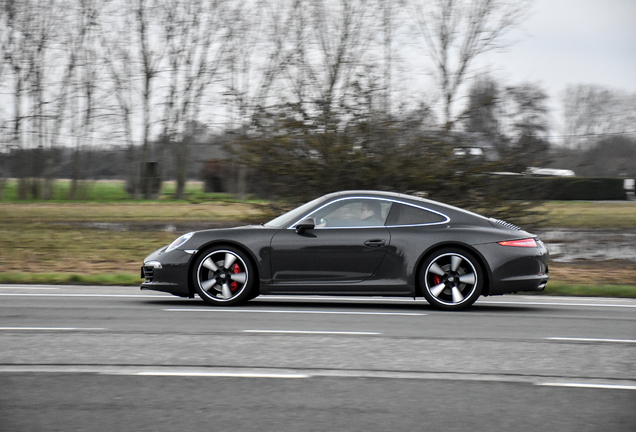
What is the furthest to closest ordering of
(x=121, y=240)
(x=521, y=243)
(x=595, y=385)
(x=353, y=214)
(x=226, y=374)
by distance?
(x=121, y=240)
(x=353, y=214)
(x=521, y=243)
(x=226, y=374)
(x=595, y=385)

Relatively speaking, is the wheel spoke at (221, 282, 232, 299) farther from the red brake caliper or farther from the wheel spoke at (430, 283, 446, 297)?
the wheel spoke at (430, 283, 446, 297)

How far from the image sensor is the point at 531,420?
437 centimetres

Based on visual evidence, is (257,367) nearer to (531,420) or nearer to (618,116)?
(531,420)

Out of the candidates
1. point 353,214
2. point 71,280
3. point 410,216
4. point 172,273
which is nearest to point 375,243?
point 353,214

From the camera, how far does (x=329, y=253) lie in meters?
8.93

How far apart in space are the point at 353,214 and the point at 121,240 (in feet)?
42.7

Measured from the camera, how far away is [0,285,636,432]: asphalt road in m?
4.40

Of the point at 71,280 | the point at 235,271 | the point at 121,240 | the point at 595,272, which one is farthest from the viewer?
the point at 121,240

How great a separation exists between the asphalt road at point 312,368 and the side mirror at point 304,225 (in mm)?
857

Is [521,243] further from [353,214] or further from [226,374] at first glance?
[226,374]

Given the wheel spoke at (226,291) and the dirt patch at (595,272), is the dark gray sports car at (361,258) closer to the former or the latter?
the wheel spoke at (226,291)

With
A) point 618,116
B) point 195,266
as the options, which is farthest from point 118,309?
point 618,116

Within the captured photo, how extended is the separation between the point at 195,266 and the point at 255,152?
590 cm

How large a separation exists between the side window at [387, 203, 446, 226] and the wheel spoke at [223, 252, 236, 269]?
1745 mm
